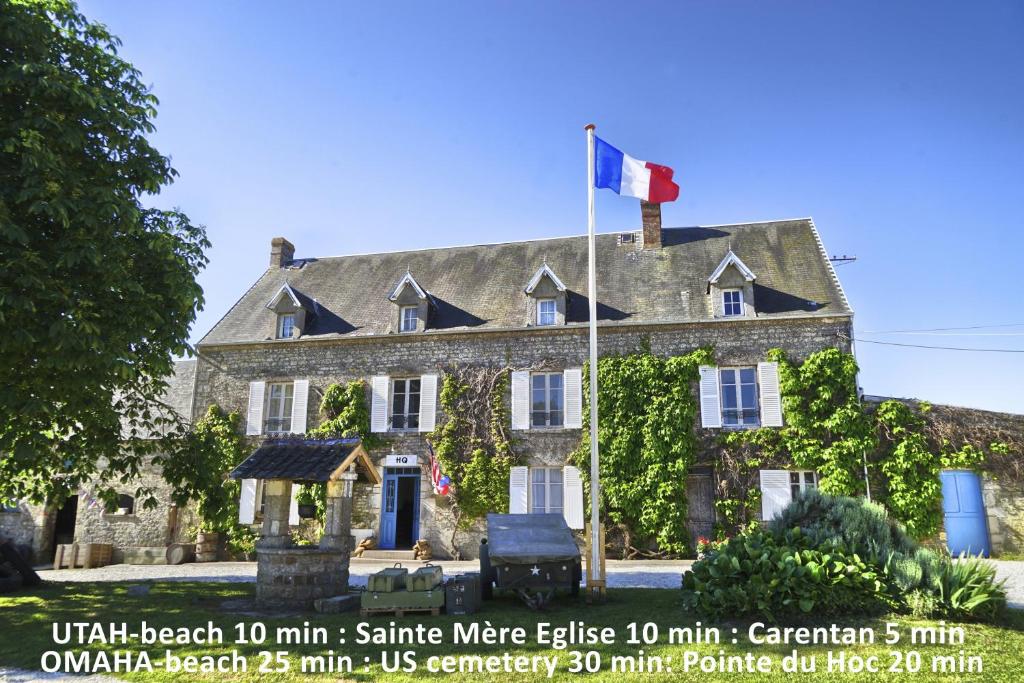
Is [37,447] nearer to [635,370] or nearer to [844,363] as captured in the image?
[635,370]

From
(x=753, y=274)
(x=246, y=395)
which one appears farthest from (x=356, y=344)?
(x=753, y=274)

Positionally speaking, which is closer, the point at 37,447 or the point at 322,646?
the point at 322,646

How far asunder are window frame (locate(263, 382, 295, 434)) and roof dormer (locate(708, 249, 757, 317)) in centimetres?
1136

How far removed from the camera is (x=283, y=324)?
19.8 metres

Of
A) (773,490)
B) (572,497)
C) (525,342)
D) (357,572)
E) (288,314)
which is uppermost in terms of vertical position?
(288,314)

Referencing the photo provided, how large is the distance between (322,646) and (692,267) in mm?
14302

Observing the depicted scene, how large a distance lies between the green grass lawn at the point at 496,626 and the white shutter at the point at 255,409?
7590mm

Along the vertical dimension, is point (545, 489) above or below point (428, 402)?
below

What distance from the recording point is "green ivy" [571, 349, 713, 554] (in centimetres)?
1608

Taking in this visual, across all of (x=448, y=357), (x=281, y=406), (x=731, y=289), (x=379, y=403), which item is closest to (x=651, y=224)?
(x=731, y=289)

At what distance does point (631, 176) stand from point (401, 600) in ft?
27.7

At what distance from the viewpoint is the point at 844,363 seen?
15891 millimetres

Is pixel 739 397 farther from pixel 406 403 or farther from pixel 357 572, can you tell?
pixel 357 572

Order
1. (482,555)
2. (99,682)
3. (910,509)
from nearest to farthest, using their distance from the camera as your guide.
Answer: (99,682), (482,555), (910,509)
